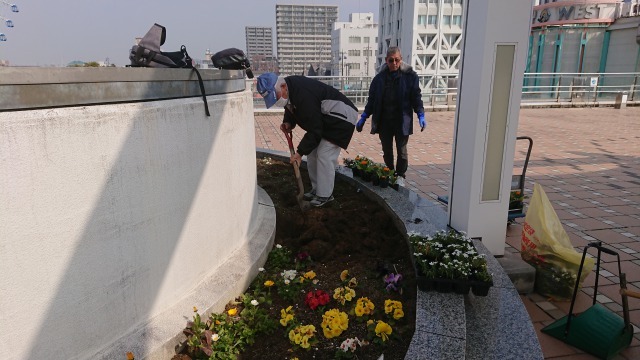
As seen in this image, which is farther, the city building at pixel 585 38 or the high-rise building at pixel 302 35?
the high-rise building at pixel 302 35

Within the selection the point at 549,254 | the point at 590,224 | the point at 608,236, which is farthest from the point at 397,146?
the point at 549,254

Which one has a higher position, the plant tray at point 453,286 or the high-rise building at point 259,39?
the high-rise building at point 259,39

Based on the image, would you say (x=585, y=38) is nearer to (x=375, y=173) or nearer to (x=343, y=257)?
(x=375, y=173)

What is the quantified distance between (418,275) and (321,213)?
159 centimetres

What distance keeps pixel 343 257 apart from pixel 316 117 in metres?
1.41

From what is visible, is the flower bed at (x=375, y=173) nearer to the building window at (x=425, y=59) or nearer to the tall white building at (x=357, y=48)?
the building window at (x=425, y=59)

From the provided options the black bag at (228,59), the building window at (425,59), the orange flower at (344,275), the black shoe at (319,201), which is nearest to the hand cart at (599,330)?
the orange flower at (344,275)

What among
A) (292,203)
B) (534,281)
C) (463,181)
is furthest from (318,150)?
(534,281)

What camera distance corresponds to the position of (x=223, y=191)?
9.89ft

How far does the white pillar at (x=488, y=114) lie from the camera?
3.18 m

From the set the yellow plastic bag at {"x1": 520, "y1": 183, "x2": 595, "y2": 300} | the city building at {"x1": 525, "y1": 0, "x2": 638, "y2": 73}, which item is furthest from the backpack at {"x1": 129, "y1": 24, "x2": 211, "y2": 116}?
the city building at {"x1": 525, "y1": 0, "x2": 638, "y2": 73}

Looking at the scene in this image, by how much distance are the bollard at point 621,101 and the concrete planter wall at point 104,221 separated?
19171 mm

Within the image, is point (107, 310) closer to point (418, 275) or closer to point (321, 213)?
point (418, 275)

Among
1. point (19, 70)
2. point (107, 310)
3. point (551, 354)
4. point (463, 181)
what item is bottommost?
point (551, 354)
